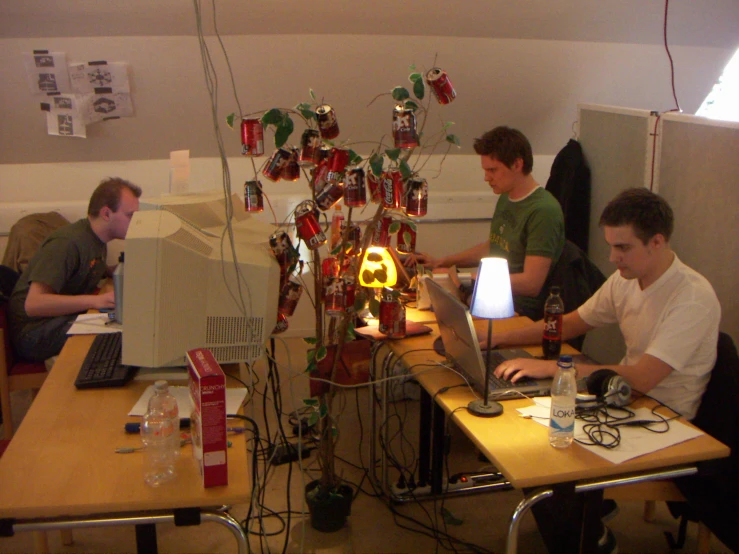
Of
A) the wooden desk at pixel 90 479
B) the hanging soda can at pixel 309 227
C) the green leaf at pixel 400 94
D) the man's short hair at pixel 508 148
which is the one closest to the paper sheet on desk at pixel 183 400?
the wooden desk at pixel 90 479

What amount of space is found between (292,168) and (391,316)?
0.59 meters

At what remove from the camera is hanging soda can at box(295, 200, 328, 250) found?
194 centimetres

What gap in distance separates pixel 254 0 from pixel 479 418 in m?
2.48

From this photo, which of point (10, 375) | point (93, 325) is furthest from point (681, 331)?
point (10, 375)

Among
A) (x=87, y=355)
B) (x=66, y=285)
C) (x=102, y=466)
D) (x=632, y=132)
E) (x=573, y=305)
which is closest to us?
(x=102, y=466)

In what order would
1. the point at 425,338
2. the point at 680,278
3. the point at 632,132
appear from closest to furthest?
the point at 680,278
the point at 425,338
the point at 632,132

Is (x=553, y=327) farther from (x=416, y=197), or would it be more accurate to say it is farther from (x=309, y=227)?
(x=309, y=227)

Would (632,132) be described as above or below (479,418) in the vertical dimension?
above

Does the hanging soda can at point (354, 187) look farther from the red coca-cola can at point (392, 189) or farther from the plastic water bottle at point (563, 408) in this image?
the plastic water bottle at point (563, 408)

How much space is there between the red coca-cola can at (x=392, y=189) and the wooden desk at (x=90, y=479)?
800 mm

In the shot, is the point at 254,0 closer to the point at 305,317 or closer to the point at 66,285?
the point at 66,285

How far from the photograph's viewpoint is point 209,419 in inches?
54.4

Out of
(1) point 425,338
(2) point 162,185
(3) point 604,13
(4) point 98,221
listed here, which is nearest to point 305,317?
(2) point 162,185

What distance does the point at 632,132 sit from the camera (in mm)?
3266
